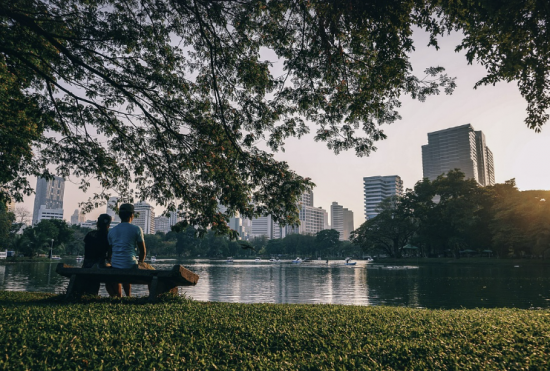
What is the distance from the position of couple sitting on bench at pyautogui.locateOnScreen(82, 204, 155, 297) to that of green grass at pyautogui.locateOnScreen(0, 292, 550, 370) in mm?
966

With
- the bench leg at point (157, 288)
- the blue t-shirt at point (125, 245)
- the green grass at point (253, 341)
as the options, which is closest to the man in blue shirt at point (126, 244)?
the blue t-shirt at point (125, 245)

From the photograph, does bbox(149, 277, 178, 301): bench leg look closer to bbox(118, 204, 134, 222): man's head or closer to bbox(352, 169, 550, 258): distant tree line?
bbox(118, 204, 134, 222): man's head

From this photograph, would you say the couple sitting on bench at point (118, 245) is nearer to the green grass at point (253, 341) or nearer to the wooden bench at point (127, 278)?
the wooden bench at point (127, 278)

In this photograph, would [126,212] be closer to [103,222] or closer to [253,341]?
[103,222]

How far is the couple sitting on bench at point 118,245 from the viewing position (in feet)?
20.3

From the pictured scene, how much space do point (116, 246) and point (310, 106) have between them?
528cm

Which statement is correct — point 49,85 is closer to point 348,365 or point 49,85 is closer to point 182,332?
point 182,332

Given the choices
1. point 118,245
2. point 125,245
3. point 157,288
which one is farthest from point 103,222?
point 157,288

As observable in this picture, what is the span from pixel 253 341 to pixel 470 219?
5733 cm

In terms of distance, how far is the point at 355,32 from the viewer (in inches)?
268

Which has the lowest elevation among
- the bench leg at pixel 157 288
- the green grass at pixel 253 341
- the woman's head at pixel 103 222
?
the green grass at pixel 253 341

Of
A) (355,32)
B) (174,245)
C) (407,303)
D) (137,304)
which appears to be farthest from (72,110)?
(174,245)

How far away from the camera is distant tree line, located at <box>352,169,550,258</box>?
46969 mm

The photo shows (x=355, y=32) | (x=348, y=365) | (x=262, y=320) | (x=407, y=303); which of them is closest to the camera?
(x=348, y=365)
